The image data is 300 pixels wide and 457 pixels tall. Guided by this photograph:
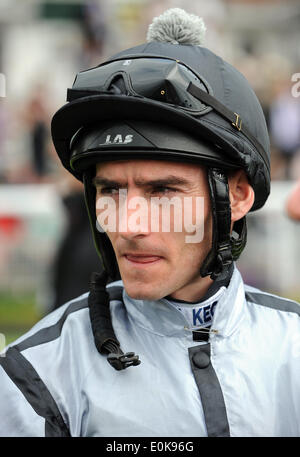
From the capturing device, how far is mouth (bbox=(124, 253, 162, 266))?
84.0 inches

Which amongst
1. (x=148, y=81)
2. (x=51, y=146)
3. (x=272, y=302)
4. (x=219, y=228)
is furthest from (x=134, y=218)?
(x=51, y=146)

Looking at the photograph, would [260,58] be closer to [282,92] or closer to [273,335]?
[282,92]

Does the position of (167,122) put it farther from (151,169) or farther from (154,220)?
(154,220)

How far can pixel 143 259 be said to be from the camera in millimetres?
2137

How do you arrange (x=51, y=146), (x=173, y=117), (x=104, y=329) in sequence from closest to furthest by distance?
(x=173, y=117) < (x=104, y=329) < (x=51, y=146)

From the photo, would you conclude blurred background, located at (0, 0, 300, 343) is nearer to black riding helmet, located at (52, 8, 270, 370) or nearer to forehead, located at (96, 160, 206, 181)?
black riding helmet, located at (52, 8, 270, 370)

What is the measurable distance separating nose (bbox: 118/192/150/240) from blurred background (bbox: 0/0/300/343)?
2.65m

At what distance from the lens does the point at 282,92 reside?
7.70m

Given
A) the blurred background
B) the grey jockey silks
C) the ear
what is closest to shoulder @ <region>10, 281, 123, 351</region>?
the grey jockey silks

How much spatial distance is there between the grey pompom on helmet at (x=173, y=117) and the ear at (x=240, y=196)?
0.04 meters

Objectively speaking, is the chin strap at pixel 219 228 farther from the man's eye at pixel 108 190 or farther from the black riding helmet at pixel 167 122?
the man's eye at pixel 108 190

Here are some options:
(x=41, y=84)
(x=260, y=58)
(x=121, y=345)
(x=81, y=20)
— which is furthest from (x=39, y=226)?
(x=121, y=345)

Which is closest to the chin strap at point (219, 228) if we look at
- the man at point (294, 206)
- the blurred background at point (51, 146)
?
the man at point (294, 206)

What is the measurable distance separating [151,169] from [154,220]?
16 cm
